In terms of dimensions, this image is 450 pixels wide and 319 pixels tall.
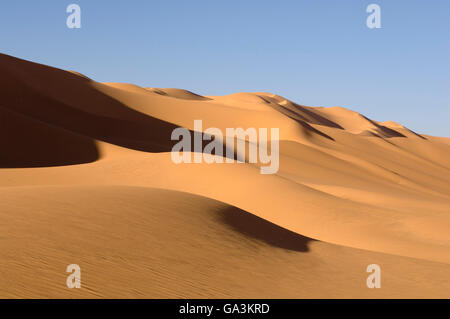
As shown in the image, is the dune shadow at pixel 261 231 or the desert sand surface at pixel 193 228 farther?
the dune shadow at pixel 261 231

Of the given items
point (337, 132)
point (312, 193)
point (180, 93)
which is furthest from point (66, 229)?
point (180, 93)

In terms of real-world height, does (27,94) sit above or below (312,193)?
above

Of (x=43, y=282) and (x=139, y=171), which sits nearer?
(x=43, y=282)

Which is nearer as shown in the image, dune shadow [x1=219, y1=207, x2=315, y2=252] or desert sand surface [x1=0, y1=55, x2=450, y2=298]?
desert sand surface [x1=0, y1=55, x2=450, y2=298]

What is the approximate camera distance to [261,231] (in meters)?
12.2

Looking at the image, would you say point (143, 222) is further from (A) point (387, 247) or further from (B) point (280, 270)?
(A) point (387, 247)

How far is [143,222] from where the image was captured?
32.6ft

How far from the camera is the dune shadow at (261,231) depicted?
11512 millimetres

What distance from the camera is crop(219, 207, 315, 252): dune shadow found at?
37.8ft

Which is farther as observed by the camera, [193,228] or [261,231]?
[261,231]
